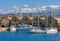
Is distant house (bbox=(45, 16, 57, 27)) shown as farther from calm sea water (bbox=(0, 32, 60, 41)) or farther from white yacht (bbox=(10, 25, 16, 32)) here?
white yacht (bbox=(10, 25, 16, 32))

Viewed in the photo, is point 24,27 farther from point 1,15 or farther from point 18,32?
point 1,15

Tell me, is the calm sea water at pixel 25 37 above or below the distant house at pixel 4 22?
below

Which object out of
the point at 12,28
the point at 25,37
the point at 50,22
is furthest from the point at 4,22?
the point at 50,22

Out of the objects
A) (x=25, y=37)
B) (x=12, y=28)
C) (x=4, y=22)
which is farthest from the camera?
(x=25, y=37)

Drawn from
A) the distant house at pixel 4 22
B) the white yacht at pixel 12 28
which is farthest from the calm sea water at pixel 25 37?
the distant house at pixel 4 22

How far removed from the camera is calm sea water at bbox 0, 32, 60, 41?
4.93m

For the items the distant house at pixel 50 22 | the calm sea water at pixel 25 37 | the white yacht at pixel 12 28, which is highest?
the distant house at pixel 50 22

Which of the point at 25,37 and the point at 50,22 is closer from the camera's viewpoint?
the point at 50,22

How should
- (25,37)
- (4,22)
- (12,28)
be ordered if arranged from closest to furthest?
(4,22)
(12,28)
(25,37)

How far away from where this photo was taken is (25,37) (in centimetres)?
517

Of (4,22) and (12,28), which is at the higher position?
(4,22)

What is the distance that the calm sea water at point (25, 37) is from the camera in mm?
4934

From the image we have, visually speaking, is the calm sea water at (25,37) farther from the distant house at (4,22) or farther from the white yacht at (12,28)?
the distant house at (4,22)

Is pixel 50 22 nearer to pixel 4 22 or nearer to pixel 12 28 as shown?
pixel 12 28
